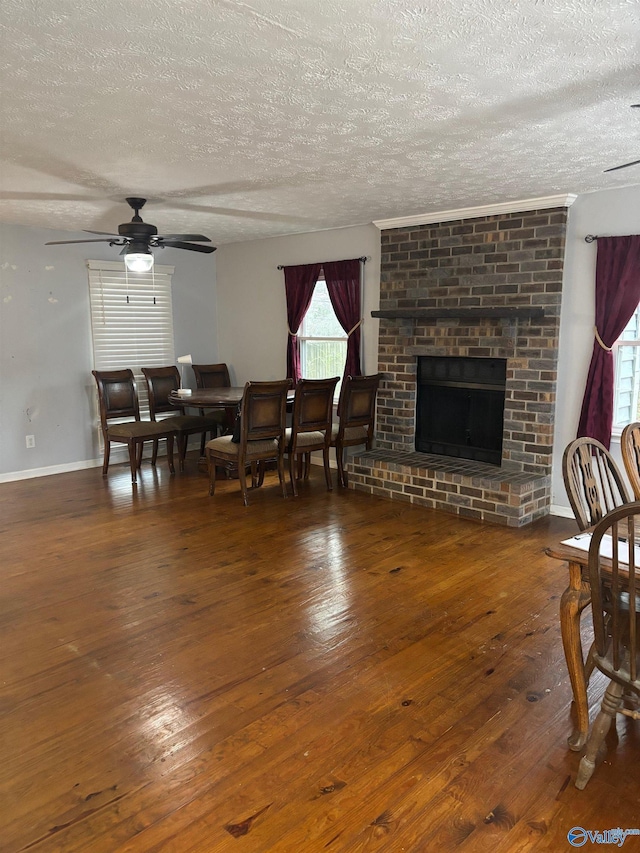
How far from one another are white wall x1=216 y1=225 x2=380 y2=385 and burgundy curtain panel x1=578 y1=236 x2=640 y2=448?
2041 millimetres

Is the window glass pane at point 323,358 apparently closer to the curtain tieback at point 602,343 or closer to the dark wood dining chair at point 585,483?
the curtain tieback at point 602,343

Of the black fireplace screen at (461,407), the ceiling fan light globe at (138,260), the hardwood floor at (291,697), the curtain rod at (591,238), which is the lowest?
the hardwood floor at (291,697)

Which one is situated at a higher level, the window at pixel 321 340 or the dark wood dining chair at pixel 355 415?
the window at pixel 321 340

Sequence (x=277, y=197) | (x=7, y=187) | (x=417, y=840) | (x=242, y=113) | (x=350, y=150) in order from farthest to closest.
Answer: (x=277, y=197) → (x=7, y=187) → (x=350, y=150) → (x=242, y=113) → (x=417, y=840)

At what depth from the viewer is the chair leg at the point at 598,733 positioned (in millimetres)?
1956

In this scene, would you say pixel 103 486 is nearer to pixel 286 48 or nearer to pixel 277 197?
pixel 277 197

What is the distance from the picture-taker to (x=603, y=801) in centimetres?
190

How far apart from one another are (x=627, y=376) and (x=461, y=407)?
135cm

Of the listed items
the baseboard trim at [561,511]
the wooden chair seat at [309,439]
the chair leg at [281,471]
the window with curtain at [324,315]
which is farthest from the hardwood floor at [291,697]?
the window with curtain at [324,315]

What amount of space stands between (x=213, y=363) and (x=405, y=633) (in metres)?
5.20

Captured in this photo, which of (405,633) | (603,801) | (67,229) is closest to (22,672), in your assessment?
(405,633)

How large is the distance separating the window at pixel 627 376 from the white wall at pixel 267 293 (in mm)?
2180

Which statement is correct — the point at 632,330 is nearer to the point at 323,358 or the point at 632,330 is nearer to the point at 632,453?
the point at 632,453

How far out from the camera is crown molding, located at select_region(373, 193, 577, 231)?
452 cm
